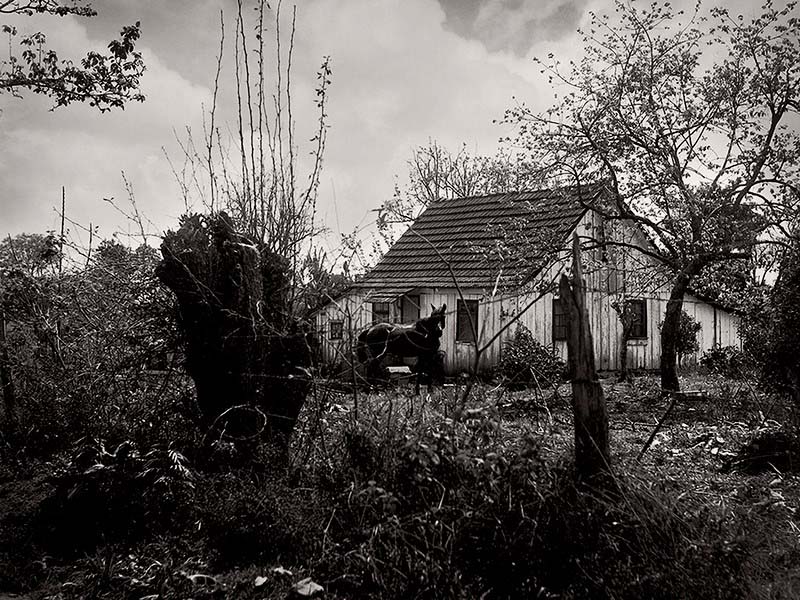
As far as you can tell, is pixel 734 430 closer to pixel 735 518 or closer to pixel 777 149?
pixel 735 518

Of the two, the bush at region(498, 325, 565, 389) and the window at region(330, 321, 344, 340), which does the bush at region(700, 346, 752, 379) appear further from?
the window at region(330, 321, 344, 340)

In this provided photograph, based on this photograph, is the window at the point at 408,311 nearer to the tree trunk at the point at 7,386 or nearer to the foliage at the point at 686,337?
the foliage at the point at 686,337

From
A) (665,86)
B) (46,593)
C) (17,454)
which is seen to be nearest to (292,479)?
(46,593)

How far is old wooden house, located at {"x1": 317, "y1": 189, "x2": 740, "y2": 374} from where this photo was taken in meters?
20.7

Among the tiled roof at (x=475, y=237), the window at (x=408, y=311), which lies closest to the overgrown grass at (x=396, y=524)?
the tiled roof at (x=475, y=237)

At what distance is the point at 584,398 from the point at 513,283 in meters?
13.5

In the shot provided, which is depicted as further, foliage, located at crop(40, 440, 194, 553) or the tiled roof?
the tiled roof

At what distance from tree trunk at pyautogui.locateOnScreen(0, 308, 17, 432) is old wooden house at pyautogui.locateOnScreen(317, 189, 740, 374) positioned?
9.47 m

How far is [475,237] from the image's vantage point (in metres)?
25.4

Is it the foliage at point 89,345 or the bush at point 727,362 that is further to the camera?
the bush at point 727,362

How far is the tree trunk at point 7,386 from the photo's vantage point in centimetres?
1097

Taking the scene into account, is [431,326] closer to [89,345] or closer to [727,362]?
[727,362]

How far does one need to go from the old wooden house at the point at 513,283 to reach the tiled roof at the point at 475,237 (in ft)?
0.14

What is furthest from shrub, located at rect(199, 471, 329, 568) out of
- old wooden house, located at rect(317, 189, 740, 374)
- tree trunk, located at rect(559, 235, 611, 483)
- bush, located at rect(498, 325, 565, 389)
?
old wooden house, located at rect(317, 189, 740, 374)
